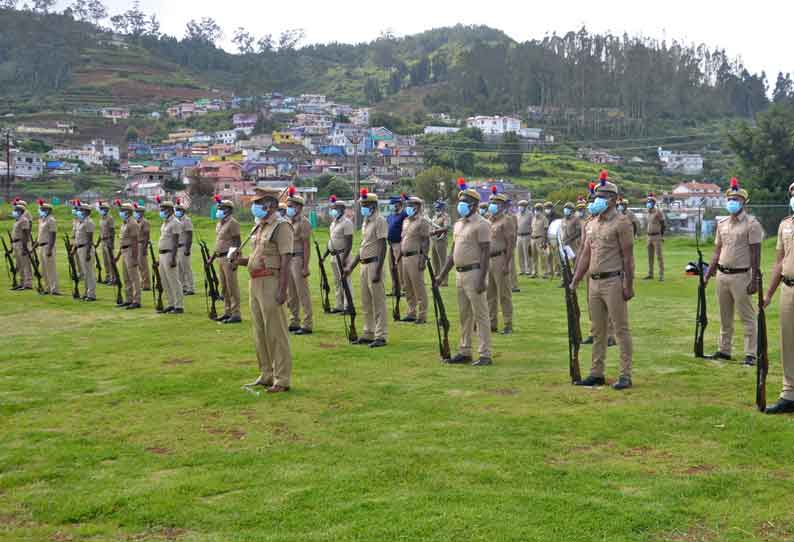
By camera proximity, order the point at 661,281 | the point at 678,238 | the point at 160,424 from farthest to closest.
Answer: the point at 678,238, the point at 661,281, the point at 160,424

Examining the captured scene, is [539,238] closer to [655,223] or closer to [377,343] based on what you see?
[655,223]

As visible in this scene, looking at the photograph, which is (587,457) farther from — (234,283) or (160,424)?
(234,283)

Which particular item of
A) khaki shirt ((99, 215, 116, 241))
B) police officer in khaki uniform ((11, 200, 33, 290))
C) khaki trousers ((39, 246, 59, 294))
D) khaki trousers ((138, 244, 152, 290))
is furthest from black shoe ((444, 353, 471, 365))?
police officer in khaki uniform ((11, 200, 33, 290))

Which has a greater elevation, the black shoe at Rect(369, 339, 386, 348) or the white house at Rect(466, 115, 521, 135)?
the white house at Rect(466, 115, 521, 135)

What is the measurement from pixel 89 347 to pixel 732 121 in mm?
134441

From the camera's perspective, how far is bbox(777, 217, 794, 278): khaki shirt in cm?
819

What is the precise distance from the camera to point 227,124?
155375 mm

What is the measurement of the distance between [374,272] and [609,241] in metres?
4.35

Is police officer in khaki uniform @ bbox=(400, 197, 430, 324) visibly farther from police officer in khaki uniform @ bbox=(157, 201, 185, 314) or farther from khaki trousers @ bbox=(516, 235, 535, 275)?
khaki trousers @ bbox=(516, 235, 535, 275)

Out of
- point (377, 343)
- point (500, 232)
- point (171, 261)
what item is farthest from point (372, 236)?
point (171, 261)

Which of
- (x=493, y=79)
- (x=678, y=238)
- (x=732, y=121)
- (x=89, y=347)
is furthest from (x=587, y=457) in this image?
(x=493, y=79)

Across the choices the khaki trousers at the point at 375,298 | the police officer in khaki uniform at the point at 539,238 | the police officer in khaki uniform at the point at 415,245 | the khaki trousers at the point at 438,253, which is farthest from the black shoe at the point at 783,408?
the police officer in khaki uniform at the point at 539,238

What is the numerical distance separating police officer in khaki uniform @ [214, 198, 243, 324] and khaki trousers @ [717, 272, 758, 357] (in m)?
7.98

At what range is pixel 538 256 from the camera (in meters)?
24.6
